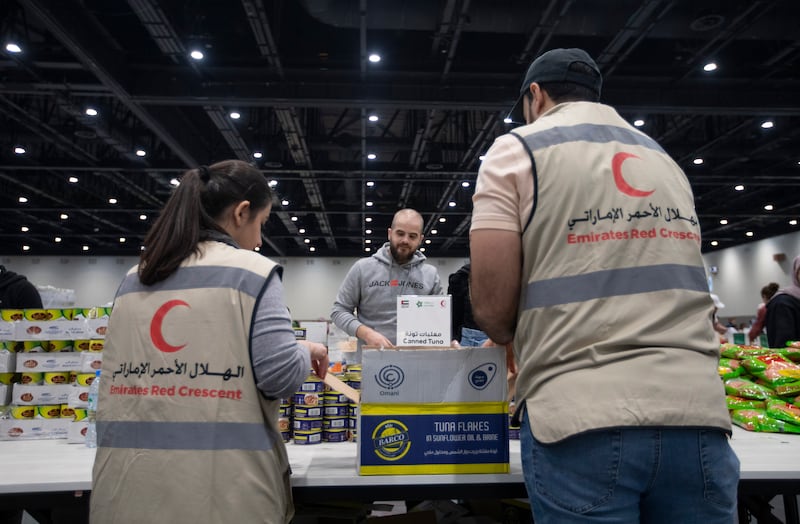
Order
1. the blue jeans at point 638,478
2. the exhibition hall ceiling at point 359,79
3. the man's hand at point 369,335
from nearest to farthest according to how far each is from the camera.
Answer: the blue jeans at point 638,478, the man's hand at point 369,335, the exhibition hall ceiling at point 359,79

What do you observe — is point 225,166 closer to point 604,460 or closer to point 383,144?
point 604,460

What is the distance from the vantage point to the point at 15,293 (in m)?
3.86

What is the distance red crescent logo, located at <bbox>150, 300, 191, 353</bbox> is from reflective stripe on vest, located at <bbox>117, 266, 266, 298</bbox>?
4cm

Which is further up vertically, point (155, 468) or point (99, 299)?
point (99, 299)

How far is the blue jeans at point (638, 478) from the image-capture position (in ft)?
3.31

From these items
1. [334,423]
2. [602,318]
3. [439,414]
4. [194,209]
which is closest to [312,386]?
[334,423]

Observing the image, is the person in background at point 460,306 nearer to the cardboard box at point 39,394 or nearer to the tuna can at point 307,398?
the tuna can at point 307,398

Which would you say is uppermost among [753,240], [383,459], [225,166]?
[753,240]

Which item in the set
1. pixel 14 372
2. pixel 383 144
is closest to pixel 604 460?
pixel 14 372

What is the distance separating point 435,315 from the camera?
1835 mm

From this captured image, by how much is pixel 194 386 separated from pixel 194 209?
416 millimetres

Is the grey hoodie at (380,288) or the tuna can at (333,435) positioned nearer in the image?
the tuna can at (333,435)

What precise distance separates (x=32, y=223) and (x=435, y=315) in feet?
63.1

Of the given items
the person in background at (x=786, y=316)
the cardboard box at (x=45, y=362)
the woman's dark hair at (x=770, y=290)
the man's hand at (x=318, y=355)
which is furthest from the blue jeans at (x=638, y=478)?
the woman's dark hair at (x=770, y=290)
